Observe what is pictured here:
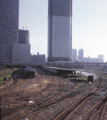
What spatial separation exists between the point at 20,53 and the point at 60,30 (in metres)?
67.9

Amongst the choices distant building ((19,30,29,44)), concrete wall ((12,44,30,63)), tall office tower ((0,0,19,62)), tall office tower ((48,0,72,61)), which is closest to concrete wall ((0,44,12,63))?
tall office tower ((0,0,19,62))

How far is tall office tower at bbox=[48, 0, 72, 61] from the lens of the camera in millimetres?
171500

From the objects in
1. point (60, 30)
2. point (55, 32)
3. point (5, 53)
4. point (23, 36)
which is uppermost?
point (60, 30)

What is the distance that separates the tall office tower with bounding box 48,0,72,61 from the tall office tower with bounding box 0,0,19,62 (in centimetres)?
5197

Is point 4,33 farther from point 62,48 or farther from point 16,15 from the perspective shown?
point 62,48

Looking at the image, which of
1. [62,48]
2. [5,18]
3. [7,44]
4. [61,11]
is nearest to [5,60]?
[7,44]

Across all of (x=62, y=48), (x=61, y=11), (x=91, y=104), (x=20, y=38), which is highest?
(x=61, y=11)

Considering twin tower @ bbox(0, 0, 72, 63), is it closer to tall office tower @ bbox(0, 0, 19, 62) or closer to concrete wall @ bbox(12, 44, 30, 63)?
tall office tower @ bbox(0, 0, 19, 62)

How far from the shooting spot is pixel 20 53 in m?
139

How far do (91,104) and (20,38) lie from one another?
166 m

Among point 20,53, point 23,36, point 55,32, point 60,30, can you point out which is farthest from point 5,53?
point 60,30

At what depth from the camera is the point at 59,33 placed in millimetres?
172375

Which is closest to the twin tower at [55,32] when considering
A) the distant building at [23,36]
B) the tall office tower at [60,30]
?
the tall office tower at [60,30]

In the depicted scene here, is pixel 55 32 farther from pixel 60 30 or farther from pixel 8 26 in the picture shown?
pixel 8 26
